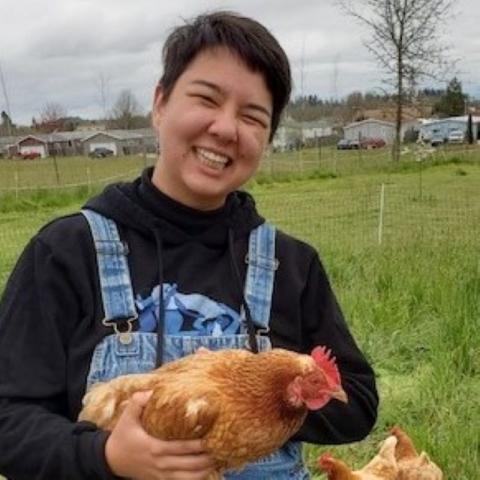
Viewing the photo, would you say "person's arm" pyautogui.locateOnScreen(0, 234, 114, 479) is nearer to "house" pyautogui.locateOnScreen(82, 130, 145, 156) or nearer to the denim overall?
the denim overall

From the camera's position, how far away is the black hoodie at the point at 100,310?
4.73ft

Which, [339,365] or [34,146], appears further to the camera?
[34,146]

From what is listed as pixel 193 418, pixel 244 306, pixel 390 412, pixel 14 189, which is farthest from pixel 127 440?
pixel 14 189

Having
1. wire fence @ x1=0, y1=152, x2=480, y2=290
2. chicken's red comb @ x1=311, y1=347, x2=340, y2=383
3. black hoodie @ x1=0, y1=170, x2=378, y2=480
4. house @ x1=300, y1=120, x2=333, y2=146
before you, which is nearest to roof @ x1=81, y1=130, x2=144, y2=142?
house @ x1=300, y1=120, x2=333, y2=146

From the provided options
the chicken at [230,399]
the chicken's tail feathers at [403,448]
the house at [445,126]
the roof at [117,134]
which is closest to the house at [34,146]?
the roof at [117,134]

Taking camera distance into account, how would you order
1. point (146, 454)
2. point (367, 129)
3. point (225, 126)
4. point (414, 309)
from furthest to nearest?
point (367, 129) → point (414, 309) → point (225, 126) → point (146, 454)

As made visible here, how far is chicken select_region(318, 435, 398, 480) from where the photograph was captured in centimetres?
245

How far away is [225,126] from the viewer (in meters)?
1.58

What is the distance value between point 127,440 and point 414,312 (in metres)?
3.89

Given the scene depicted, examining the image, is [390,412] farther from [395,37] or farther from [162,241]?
[395,37]

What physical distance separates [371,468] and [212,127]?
153 cm

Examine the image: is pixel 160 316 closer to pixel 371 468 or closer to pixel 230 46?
pixel 230 46

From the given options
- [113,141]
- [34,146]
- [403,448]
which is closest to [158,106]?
[403,448]

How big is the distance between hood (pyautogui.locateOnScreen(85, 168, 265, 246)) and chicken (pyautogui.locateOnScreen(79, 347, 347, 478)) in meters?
0.32
